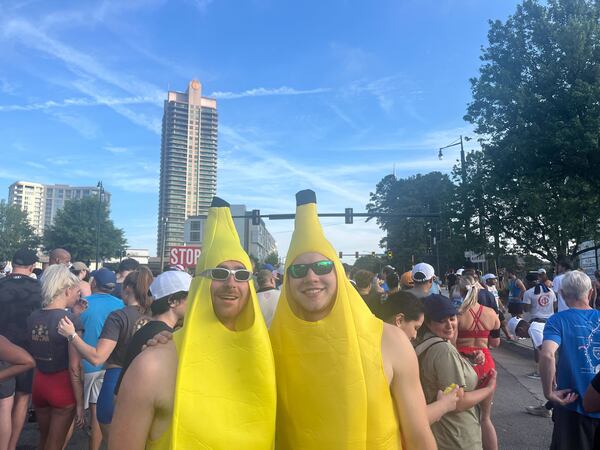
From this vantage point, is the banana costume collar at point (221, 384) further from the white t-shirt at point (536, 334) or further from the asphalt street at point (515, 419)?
the white t-shirt at point (536, 334)

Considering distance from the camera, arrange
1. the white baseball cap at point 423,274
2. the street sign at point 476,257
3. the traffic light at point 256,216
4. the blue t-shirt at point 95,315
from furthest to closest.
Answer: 1. the traffic light at point 256,216
2. the street sign at point 476,257
3. the white baseball cap at point 423,274
4. the blue t-shirt at point 95,315

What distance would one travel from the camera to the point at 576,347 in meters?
3.51

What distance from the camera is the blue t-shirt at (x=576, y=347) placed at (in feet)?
11.2

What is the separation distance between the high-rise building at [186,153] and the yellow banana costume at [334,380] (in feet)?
417

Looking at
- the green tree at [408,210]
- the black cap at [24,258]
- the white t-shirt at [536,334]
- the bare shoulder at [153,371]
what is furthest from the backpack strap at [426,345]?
the green tree at [408,210]

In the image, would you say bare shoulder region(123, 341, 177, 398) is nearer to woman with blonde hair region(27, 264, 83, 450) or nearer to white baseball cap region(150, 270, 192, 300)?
white baseball cap region(150, 270, 192, 300)

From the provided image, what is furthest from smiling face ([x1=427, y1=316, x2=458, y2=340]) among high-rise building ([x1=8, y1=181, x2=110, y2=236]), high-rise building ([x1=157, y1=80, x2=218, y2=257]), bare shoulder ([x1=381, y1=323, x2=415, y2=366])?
high-rise building ([x1=8, y1=181, x2=110, y2=236])

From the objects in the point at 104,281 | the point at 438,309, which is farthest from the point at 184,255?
the point at 438,309

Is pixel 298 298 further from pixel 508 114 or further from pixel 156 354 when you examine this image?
pixel 508 114

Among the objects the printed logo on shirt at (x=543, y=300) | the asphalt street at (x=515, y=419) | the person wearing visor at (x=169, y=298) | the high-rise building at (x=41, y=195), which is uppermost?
the high-rise building at (x=41, y=195)

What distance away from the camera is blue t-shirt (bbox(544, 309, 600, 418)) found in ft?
11.2

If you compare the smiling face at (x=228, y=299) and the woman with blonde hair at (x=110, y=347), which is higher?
the smiling face at (x=228, y=299)

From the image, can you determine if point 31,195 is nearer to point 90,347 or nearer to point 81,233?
point 81,233

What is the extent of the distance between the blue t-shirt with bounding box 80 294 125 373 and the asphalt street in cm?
166
